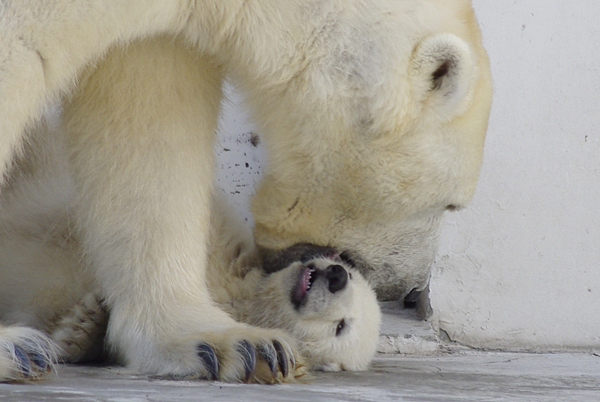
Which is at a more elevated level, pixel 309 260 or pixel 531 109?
pixel 531 109

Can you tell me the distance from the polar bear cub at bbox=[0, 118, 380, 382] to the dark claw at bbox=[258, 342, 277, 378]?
0.10m

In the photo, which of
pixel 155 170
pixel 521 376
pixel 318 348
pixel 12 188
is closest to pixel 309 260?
pixel 318 348

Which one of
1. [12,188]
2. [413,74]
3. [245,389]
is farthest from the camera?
[12,188]

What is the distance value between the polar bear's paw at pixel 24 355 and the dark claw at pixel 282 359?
19.1 inches

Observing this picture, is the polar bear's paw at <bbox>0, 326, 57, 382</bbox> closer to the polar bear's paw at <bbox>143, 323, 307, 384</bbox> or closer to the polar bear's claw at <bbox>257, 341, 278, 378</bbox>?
the polar bear's paw at <bbox>143, 323, 307, 384</bbox>

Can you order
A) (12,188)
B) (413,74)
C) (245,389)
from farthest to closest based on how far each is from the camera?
(12,188) → (413,74) → (245,389)

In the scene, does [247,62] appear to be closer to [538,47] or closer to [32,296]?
[32,296]

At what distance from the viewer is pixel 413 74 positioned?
6.47 feet

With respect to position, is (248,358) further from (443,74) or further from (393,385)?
(443,74)

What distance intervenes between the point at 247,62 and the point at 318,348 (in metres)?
0.78

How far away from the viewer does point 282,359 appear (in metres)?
1.92

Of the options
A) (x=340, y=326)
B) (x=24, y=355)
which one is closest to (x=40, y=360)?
(x=24, y=355)

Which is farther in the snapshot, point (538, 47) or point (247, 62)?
point (538, 47)

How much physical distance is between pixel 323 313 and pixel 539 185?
4.28ft
